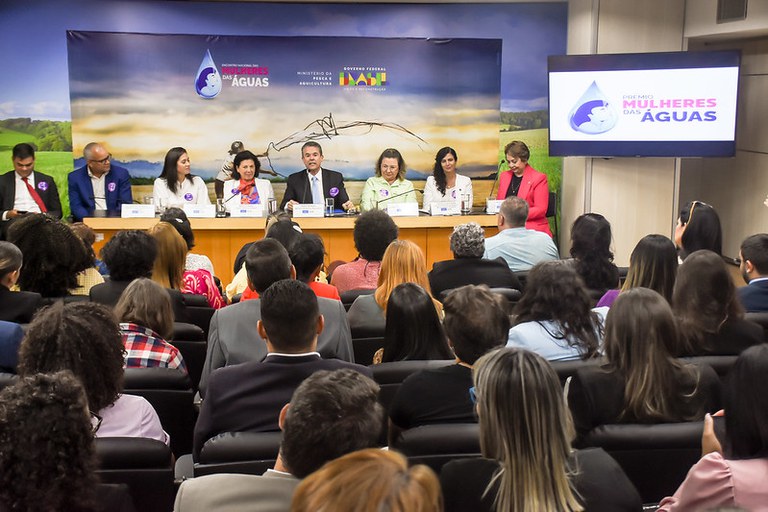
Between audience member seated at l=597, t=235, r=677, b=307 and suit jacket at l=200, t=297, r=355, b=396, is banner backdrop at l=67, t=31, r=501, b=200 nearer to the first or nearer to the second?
audience member seated at l=597, t=235, r=677, b=307

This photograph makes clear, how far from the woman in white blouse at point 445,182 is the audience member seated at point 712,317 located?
530 centimetres

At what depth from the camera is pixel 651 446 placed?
2.56 metres

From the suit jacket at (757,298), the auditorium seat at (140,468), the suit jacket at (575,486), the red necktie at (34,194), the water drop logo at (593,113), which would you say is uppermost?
the water drop logo at (593,113)

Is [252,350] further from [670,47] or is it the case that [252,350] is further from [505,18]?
[505,18]

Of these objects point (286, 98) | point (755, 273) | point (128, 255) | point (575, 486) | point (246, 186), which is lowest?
point (575, 486)

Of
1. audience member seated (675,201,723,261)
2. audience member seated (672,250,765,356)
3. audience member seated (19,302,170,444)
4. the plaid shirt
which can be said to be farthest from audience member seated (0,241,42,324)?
audience member seated (675,201,723,261)

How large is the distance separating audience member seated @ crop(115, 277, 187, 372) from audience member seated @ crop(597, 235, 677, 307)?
7.21 feet

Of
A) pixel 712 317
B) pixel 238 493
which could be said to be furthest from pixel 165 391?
pixel 712 317

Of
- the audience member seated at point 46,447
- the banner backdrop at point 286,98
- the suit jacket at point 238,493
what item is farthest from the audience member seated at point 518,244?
the audience member seated at point 46,447

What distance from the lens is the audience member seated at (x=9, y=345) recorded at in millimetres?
3289

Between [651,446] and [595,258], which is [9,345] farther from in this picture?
[595,258]

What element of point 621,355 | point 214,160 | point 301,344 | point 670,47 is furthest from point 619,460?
point 214,160

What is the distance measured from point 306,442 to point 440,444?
84 centimetres

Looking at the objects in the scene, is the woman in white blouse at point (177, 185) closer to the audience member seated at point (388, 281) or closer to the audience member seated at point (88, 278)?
the audience member seated at point (88, 278)
